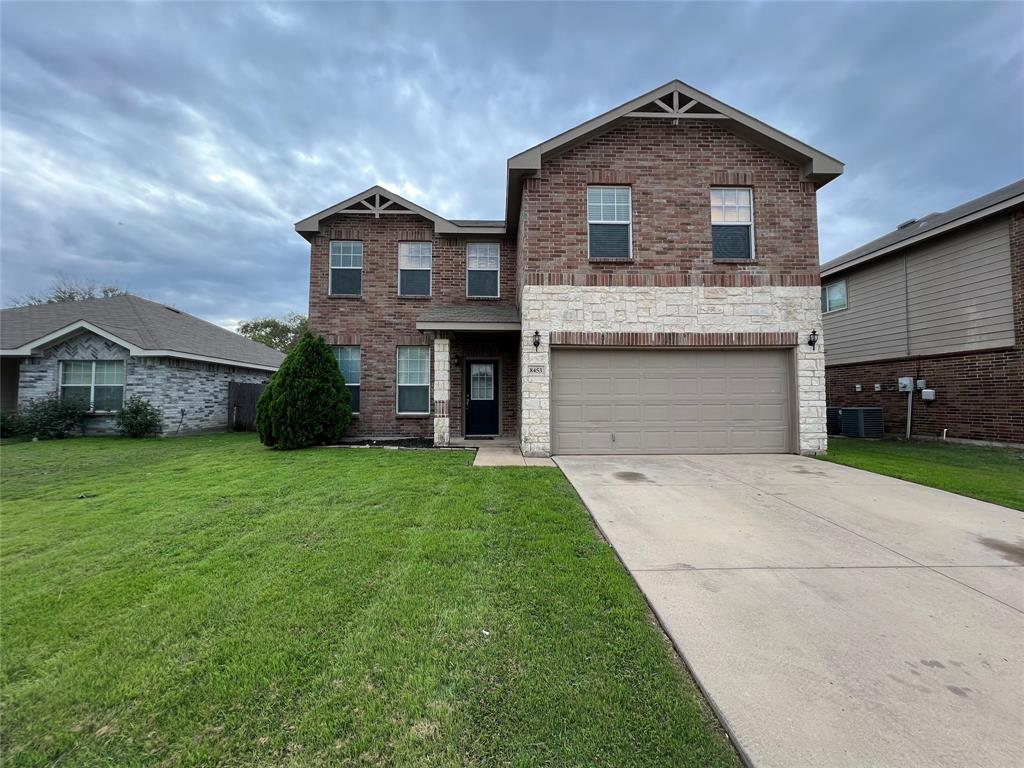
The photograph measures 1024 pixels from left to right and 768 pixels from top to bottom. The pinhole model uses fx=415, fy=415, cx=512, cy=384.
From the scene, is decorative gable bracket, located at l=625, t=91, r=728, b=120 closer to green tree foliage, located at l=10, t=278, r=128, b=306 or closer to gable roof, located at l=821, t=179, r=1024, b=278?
gable roof, located at l=821, t=179, r=1024, b=278

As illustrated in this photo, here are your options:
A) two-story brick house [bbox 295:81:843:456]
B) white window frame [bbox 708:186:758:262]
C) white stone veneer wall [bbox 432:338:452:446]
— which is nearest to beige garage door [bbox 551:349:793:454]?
two-story brick house [bbox 295:81:843:456]

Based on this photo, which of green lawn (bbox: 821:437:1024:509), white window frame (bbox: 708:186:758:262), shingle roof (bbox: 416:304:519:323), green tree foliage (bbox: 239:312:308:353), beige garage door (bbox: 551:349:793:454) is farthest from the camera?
green tree foliage (bbox: 239:312:308:353)

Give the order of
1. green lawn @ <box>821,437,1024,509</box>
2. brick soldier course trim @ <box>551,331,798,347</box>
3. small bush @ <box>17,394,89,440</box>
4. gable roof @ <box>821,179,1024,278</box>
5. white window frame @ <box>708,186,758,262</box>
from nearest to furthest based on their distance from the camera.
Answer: green lawn @ <box>821,437,1024,509</box> < brick soldier course trim @ <box>551,331,798,347</box> < white window frame @ <box>708,186,758,262</box> < gable roof @ <box>821,179,1024,278</box> < small bush @ <box>17,394,89,440</box>

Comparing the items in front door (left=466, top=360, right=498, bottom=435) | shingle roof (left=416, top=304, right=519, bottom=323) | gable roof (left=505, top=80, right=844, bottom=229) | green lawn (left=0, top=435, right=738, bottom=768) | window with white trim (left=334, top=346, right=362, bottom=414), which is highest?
gable roof (left=505, top=80, right=844, bottom=229)

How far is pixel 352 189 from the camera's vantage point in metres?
34.2

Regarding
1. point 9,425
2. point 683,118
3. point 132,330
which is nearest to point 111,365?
point 132,330

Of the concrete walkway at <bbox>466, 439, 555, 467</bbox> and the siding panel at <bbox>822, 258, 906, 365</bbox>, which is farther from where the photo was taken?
the siding panel at <bbox>822, 258, 906, 365</bbox>

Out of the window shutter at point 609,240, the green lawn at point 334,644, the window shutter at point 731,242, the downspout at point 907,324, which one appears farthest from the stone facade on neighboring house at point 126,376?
the downspout at point 907,324

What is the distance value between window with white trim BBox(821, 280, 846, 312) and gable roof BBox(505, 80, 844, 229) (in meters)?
7.04

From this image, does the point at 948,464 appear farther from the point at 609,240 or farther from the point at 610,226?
the point at 610,226

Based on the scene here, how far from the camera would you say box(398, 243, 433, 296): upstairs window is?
11.6 m

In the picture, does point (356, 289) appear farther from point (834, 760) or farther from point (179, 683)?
point (834, 760)

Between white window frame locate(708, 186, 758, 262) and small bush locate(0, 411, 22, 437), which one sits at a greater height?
white window frame locate(708, 186, 758, 262)

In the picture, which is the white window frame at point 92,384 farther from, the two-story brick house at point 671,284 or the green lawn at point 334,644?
the two-story brick house at point 671,284
